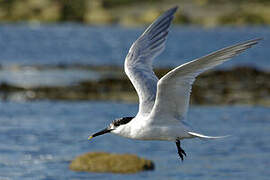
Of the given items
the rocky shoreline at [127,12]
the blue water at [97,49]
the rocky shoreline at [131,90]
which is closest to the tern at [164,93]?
the rocky shoreline at [131,90]

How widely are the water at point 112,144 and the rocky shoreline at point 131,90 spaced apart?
1066 millimetres

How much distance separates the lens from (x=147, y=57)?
12.0 metres

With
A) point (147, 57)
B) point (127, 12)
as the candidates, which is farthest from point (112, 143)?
point (127, 12)

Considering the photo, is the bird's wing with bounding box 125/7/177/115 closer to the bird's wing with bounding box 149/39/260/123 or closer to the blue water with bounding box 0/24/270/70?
the bird's wing with bounding box 149/39/260/123

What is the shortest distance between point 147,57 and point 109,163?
12.5 feet

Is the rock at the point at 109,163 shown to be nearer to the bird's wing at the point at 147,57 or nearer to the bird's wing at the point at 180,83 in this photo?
the bird's wing at the point at 147,57

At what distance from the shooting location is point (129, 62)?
1191 cm

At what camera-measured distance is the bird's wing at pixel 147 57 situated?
11.0 metres

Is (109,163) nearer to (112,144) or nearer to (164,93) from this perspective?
(112,144)

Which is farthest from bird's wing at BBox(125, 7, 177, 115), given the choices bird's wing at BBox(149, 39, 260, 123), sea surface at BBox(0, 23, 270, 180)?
sea surface at BBox(0, 23, 270, 180)

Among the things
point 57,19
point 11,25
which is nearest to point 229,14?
point 57,19

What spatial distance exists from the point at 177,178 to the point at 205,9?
106365mm

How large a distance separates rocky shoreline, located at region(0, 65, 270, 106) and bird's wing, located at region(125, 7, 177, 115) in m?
13.0

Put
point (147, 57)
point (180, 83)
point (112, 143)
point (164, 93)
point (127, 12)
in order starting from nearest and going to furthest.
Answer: point (180, 83)
point (164, 93)
point (147, 57)
point (112, 143)
point (127, 12)
